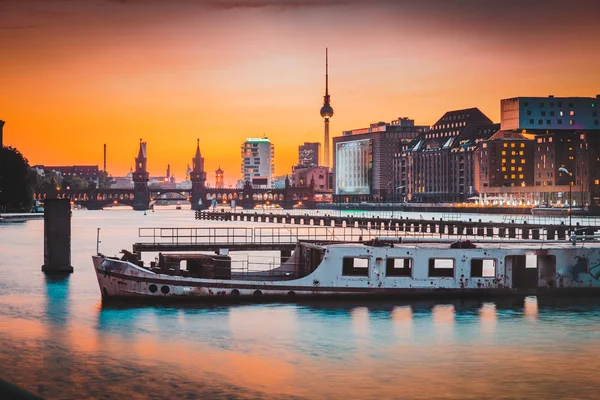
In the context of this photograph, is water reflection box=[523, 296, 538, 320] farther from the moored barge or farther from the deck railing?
the deck railing

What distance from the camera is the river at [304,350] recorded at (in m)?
36.2

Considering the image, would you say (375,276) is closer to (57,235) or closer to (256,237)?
(57,235)

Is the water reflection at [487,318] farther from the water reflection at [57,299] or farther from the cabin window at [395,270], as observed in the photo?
the water reflection at [57,299]

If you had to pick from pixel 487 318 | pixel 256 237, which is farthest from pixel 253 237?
pixel 487 318

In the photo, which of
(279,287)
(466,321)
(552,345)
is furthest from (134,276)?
(552,345)

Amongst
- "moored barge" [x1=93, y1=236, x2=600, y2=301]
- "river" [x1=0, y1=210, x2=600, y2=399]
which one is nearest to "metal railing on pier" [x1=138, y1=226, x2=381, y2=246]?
"moored barge" [x1=93, y1=236, x2=600, y2=301]

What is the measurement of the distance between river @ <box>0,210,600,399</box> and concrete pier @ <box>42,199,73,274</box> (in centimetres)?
746

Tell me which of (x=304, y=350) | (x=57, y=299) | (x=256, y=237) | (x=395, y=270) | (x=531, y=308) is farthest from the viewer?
(x=256, y=237)

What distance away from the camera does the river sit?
119ft

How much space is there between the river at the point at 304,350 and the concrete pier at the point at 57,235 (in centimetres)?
746

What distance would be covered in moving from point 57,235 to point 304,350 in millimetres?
32370

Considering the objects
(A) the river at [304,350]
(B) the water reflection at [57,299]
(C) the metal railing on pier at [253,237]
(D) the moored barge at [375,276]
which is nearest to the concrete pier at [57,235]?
(B) the water reflection at [57,299]

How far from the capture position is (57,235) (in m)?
69.0

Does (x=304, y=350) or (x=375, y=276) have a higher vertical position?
(x=375, y=276)
